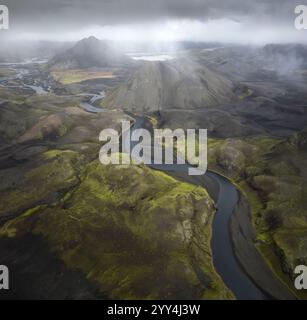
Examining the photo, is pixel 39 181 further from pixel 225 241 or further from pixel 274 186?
pixel 274 186

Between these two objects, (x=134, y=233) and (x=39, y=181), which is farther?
(x=39, y=181)

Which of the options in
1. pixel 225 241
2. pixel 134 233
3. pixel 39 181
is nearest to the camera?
pixel 134 233

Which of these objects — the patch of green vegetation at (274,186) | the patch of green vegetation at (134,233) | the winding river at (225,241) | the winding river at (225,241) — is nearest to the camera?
the patch of green vegetation at (134,233)

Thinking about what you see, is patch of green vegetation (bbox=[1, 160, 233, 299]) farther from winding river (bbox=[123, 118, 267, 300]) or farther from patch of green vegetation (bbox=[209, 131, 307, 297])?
patch of green vegetation (bbox=[209, 131, 307, 297])

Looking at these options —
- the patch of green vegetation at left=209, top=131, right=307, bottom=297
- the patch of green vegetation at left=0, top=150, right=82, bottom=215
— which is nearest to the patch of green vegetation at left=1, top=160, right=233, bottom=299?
the patch of green vegetation at left=0, top=150, right=82, bottom=215

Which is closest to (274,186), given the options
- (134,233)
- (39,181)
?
(134,233)

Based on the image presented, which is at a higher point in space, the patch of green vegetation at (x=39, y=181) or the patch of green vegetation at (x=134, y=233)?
the patch of green vegetation at (x=39, y=181)

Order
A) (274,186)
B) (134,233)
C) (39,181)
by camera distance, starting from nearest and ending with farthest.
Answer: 1. (134,233)
2. (274,186)
3. (39,181)

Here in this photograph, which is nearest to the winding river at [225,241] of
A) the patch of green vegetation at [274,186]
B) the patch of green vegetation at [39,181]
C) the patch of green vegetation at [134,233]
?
the patch of green vegetation at [134,233]

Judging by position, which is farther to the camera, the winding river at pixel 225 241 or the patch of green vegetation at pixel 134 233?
the winding river at pixel 225 241

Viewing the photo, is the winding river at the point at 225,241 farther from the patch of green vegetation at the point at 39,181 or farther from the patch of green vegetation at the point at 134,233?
the patch of green vegetation at the point at 39,181

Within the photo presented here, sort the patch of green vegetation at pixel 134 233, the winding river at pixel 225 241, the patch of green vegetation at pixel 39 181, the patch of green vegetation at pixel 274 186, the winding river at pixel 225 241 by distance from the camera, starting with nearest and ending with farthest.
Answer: the patch of green vegetation at pixel 134 233
the winding river at pixel 225 241
the winding river at pixel 225 241
the patch of green vegetation at pixel 274 186
the patch of green vegetation at pixel 39 181

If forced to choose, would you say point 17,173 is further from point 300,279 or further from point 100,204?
point 300,279
